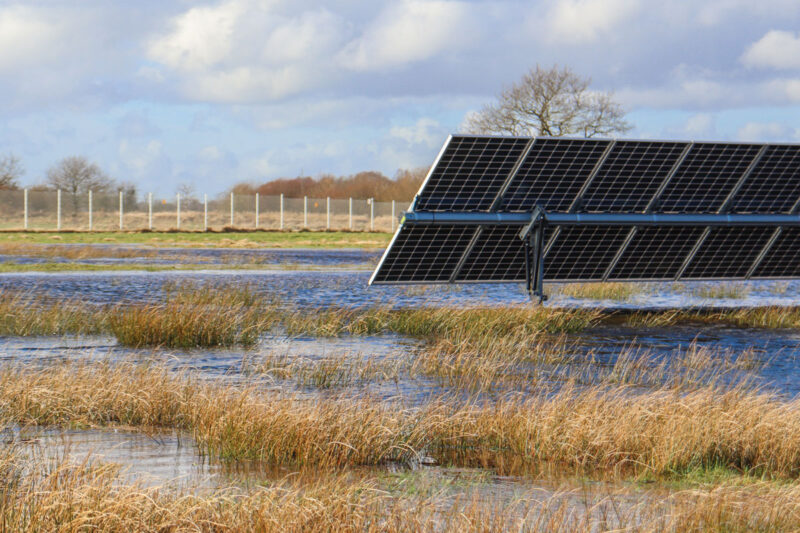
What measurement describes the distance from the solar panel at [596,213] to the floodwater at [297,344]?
1.42 m

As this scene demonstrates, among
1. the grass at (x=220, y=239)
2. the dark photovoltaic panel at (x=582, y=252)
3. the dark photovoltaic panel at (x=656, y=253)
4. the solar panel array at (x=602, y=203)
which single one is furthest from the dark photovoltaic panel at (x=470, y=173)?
the grass at (x=220, y=239)

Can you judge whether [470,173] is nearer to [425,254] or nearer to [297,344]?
[425,254]

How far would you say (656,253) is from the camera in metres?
19.4

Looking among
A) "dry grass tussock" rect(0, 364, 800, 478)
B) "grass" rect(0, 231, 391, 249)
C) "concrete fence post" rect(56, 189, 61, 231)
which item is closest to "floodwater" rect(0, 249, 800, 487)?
"dry grass tussock" rect(0, 364, 800, 478)

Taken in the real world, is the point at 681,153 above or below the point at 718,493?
above

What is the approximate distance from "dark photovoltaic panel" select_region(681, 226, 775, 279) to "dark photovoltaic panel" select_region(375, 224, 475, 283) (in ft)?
17.0

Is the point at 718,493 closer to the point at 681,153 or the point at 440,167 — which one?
the point at 440,167

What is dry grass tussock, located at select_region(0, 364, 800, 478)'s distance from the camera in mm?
7785

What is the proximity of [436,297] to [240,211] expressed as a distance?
45683mm

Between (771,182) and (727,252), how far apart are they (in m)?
1.66

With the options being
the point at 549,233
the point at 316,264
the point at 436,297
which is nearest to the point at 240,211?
the point at 316,264

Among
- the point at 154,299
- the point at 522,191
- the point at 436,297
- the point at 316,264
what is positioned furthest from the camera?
the point at 316,264

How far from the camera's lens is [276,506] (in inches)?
235

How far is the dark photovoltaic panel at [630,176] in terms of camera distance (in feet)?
59.4
